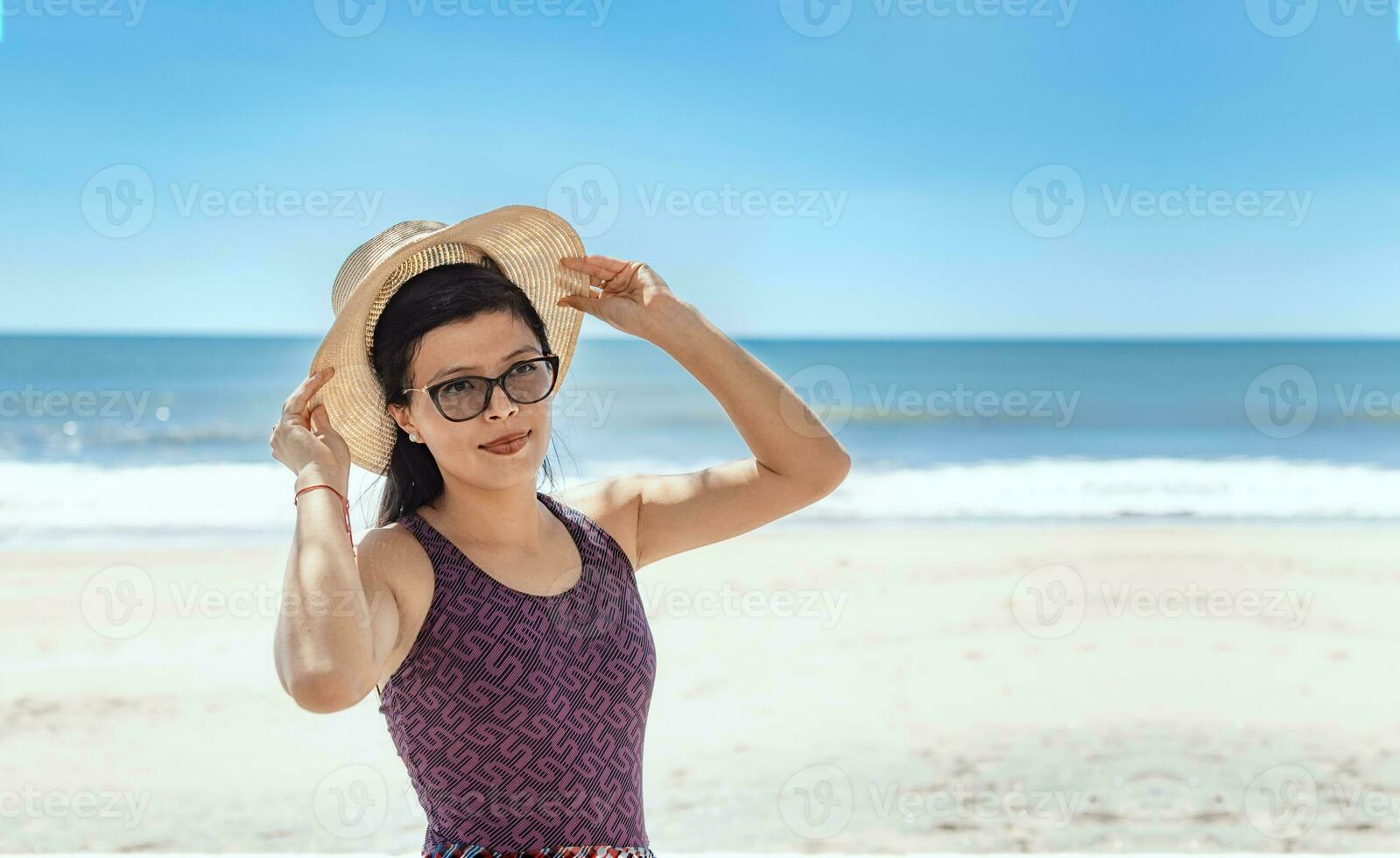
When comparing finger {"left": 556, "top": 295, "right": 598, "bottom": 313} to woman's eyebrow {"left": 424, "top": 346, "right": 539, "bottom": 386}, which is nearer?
woman's eyebrow {"left": 424, "top": 346, "right": 539, "bottom": 386}

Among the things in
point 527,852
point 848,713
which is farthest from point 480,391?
point 848,713

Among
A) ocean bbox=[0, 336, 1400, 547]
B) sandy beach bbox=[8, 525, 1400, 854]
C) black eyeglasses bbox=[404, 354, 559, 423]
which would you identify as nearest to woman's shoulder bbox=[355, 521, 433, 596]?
black eyeglasses bbox=[404, 354, 559, 423]

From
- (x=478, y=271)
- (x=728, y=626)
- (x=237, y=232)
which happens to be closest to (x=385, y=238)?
(x=478, y=271)

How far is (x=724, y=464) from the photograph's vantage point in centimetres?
245

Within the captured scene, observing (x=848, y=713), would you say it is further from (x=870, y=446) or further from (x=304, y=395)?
(x=870, y=446)

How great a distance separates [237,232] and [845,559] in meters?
31.6

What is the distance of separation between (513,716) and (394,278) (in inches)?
34.2

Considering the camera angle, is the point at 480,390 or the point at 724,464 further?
the point at 724,464

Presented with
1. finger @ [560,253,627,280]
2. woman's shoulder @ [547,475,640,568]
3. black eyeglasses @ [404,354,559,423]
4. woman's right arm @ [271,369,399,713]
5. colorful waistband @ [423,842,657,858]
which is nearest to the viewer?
woman's right arm @ [271,369,399,713]

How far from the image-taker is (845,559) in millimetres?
11156

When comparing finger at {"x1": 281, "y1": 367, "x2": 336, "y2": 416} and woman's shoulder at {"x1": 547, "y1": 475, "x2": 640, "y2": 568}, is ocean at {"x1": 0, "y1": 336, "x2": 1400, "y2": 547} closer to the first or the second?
woman's shoulder at {"x1": 547, "y1": 475, "x2": 640, "y2": 568}

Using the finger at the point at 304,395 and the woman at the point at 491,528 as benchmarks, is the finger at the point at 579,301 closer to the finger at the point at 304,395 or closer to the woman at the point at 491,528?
the woman at the point at 491,528

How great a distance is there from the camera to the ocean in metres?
14.3

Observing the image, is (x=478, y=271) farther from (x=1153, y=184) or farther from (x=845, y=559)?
(x=1153, y=184)
